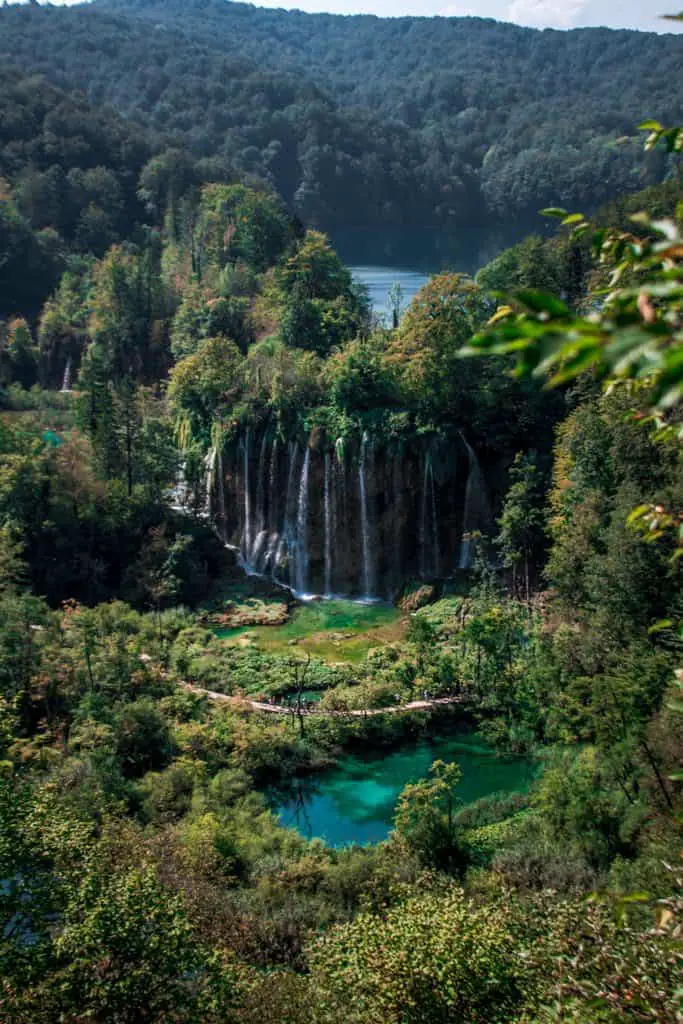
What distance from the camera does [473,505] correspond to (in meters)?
21.8

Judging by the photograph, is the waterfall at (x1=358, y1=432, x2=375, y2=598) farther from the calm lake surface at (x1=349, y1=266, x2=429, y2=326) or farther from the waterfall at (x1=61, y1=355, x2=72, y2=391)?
the calm lake surface at (x1=349, y1=266, x2=429, y2=326)

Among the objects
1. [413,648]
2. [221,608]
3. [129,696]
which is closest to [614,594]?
[413,648]

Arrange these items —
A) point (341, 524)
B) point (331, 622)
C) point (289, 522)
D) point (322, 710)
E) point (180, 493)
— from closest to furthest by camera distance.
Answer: point (322, 710) < point (331, 622) < point (341, 524) < point (289, 522) < point (180, 493)

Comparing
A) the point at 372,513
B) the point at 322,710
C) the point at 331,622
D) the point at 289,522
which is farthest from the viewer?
the point at 289,522

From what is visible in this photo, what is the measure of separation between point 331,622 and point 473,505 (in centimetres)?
491

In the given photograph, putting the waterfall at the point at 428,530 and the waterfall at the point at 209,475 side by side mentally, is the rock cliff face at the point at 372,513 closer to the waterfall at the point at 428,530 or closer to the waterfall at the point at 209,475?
the waterfall at the point at 428,530

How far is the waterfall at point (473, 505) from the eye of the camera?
21.7 meters

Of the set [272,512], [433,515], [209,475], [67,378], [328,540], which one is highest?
[67,378]

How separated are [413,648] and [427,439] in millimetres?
6204

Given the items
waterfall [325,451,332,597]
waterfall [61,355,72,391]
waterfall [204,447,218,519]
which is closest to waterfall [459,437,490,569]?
waterfall [325,451,332,597]

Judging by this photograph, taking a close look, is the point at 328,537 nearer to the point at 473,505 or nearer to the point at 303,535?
the point at 303,535

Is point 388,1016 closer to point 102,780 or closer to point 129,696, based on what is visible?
point 102,780

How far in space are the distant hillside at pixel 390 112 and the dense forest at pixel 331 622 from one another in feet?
85.9

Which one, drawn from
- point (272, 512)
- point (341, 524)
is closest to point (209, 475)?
point (272, 512)
